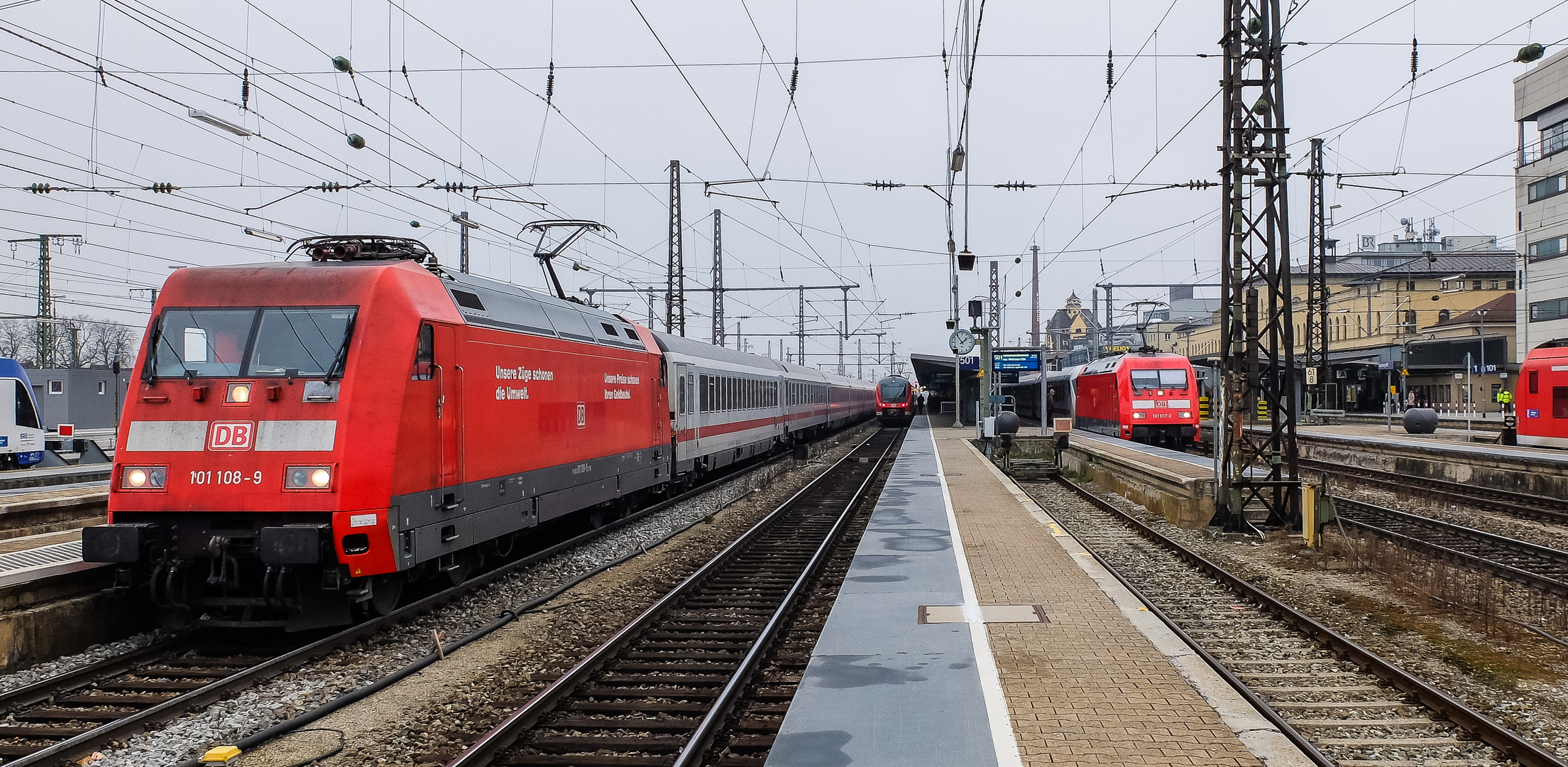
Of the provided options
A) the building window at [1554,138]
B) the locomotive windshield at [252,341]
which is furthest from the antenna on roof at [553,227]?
the building window at [1554,138]

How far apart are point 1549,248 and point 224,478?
178 ft

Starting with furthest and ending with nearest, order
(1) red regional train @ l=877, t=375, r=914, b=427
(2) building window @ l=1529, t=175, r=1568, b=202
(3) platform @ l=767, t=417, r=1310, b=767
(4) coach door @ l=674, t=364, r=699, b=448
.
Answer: (1) red regional train @ l=877, t=375, r=914, b=427 < (2) building window @ l=1529, t=175, r=1568, b=202 < (4) coach door @ l=674, t=364, r=699, b=448 < (3) platform @ l=767, t=417, r=1310, b=767

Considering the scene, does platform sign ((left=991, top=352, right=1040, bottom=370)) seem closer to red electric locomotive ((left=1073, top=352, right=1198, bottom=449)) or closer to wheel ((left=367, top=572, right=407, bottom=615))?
red electric locomotive ((left=1073, top=352, right=1198, bottom=449))

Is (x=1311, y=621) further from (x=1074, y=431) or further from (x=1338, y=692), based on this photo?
(x=1074, y=431)

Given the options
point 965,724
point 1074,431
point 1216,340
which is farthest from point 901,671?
point 1216,340

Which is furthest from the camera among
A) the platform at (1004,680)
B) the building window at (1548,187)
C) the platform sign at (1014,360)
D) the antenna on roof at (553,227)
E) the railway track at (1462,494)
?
the building window at (1548,187)

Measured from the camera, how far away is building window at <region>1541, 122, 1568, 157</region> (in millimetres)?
42250

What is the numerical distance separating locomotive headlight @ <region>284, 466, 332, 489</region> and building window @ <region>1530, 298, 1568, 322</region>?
51440mm

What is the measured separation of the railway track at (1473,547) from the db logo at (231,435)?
1383cm

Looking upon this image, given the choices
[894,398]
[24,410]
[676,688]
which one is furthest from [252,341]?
[894,398]

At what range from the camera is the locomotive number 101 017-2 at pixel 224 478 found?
316 inches

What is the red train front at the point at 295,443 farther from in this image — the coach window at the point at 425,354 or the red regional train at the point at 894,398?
the red regional train at the point at 894,398

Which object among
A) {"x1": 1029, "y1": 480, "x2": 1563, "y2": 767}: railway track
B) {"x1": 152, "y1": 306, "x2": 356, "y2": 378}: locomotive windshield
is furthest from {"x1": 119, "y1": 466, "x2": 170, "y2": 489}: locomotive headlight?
{"x1": 1029, "y1": 480, "x2": 1563, "y2": 767}: railway track

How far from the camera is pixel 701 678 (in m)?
7.59
